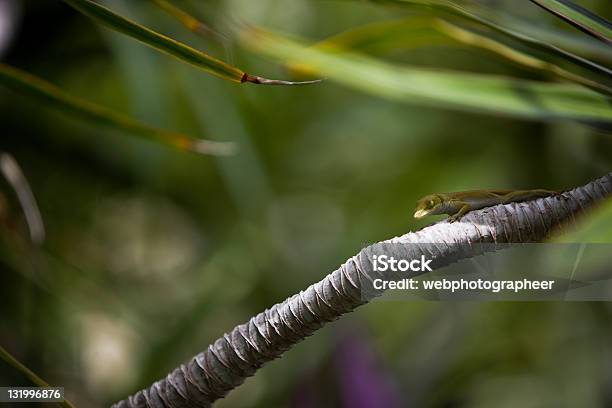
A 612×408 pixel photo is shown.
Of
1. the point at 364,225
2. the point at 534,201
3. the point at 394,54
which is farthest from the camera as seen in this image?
the point at 394,54

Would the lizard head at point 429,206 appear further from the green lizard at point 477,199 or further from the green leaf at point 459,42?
the green leaf at point 459,42

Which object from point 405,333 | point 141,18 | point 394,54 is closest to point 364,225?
point 405,333

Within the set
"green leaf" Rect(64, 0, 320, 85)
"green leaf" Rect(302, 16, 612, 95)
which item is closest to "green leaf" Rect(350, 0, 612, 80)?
"green leaf" Rect(302, 16, 612, 95)

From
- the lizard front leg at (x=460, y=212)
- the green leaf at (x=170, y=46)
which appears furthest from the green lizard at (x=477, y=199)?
the green leaf at (x=170, y=46)

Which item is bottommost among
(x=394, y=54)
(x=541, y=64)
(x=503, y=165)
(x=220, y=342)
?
(x=220, y=342)

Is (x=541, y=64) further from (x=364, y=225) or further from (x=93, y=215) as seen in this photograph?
(x=93, y=215)

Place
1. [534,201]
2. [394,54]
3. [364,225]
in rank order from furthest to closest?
[394,54] → [364,225] → [534,201]

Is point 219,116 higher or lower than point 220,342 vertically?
higher

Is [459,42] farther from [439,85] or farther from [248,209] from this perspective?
[248,209]
